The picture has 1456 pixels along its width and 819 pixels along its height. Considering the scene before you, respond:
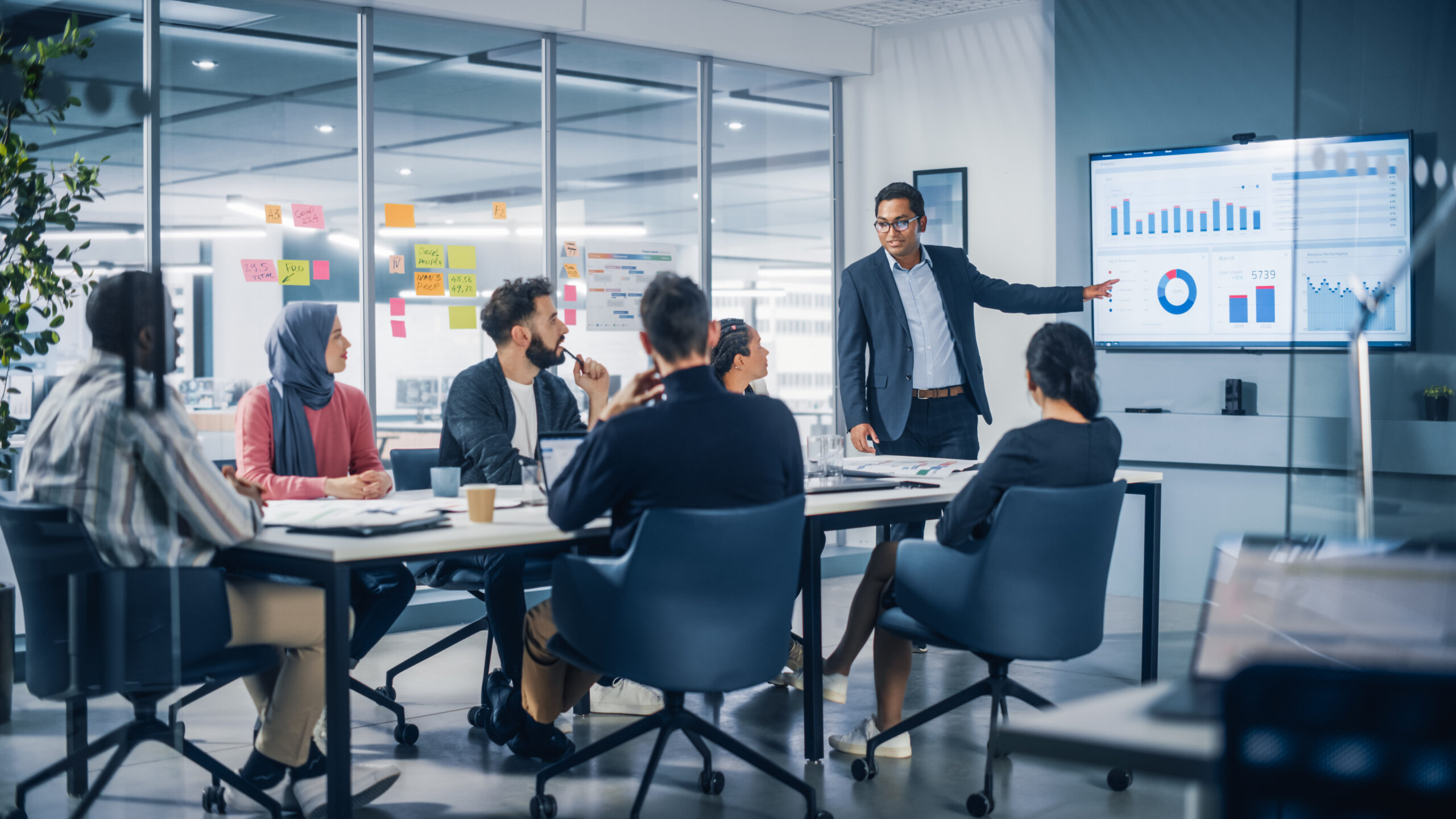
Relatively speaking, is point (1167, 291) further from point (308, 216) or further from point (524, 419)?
point (308, 216)

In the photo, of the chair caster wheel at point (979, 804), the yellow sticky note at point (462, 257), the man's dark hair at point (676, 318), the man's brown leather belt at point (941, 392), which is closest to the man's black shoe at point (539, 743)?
the chair caster wheel at point (979, 804)

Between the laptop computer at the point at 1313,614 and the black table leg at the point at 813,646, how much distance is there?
1.60 m

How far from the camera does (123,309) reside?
6.70 ft

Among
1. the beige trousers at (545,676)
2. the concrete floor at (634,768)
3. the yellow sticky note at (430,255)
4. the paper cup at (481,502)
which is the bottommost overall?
the concrete floor at (634,768)

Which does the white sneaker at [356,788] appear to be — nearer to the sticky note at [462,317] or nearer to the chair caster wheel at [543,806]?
the chair caster wheel at [543,806]

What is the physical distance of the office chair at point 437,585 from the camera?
11.8ft

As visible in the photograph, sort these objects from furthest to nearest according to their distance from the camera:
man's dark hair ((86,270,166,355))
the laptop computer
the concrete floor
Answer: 1. the concrete floor
2. man's dark hair ((86,270,166,355))
3. the laptop computer

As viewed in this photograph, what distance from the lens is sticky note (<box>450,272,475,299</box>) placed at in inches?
208

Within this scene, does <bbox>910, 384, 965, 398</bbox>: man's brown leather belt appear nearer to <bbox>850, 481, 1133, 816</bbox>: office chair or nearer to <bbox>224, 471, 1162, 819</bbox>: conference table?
<bbox>224, 471, 1162, 819</bbox>: conference table

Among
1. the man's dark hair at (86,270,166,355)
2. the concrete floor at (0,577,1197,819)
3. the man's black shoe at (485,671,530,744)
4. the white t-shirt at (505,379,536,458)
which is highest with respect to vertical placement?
the man's dark hair at (86,270,166,355)

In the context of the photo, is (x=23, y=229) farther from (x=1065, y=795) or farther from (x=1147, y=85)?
(x=1147, y=85)

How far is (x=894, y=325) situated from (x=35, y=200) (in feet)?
9.28

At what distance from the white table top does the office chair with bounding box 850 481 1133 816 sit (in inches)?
10.0

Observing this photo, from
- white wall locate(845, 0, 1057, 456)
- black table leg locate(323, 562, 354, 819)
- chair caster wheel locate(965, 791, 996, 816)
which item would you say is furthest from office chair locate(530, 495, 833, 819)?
white wall locate(845, 0, 1057, 456)
